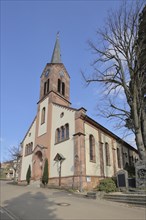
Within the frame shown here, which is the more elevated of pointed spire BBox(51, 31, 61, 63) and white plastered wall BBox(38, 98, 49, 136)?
pointed spire BBox(51, 31, 61, 63)

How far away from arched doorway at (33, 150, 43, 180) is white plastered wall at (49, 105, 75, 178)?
3435 millimetres

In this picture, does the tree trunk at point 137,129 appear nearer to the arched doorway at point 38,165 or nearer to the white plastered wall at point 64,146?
the white plastered wall at point 64,146

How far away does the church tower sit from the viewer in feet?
86.6

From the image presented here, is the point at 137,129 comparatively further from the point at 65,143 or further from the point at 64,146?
the point at 64,146

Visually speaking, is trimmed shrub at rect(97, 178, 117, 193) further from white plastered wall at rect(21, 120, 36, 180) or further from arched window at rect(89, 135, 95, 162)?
white plastered wall at rect(21, 120, 36, 180)

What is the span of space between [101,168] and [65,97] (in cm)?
1241

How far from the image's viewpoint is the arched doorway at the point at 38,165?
23.7m

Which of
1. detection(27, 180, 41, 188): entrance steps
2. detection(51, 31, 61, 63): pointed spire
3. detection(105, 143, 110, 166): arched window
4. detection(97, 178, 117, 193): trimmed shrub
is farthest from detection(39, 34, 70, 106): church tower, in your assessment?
detection(97, 178, 117, 193): trimmed shrub

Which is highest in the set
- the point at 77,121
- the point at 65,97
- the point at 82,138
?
the point at 65,97

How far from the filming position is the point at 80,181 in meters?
16.9

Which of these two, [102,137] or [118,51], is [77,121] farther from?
[118,51]

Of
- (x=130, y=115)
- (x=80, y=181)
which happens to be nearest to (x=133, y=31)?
(x=130, y=115)

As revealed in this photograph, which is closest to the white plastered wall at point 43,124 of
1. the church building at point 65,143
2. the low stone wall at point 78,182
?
the church building at point 65,143

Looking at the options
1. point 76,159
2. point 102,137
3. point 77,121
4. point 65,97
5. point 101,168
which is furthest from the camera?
point 65,97
